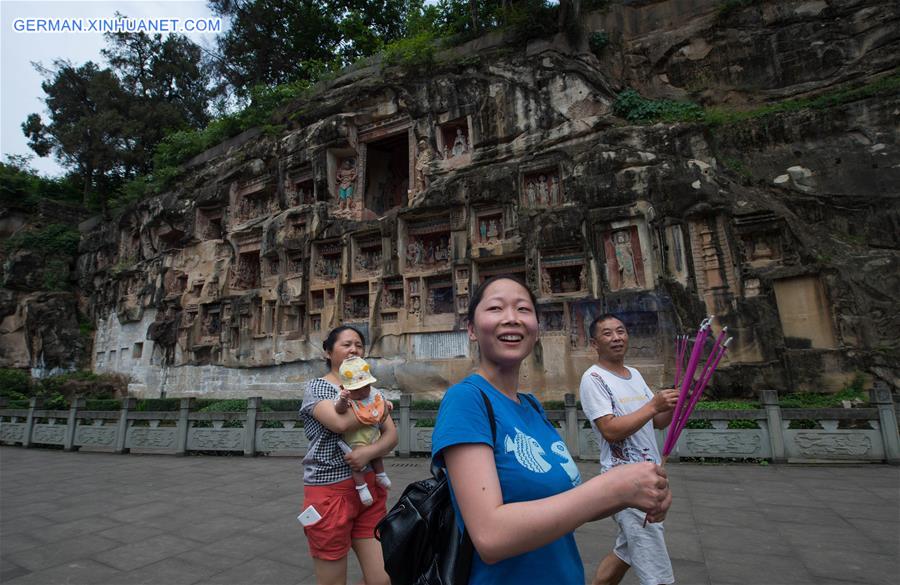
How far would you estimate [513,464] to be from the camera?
3.71ft

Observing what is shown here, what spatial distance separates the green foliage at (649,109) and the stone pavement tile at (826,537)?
10337mm

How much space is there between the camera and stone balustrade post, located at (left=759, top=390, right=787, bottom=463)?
6.31m

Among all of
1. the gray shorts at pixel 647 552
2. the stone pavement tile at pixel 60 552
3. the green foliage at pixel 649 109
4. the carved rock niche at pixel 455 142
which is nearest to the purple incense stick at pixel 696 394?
the gray shorts at pixel 647 552

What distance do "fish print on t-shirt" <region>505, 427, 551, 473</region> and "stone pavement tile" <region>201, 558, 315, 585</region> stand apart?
2.55 m

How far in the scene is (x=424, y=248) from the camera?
13914 millimetres

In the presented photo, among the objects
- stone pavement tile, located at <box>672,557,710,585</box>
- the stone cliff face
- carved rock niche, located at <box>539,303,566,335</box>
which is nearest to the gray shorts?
stone pavement tile, located at <box>672,557,710,585</box>

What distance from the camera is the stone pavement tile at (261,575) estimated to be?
3.00 metres

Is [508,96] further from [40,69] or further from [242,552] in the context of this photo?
[40,69]

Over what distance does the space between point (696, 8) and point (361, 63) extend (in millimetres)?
10900

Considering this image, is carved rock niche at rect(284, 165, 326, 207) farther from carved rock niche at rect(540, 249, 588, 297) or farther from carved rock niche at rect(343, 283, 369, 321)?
carved rock niche at rect(540, 249, 588, 297)

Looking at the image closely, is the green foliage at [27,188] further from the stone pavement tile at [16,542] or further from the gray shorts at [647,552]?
the gray shorts at [647,552]

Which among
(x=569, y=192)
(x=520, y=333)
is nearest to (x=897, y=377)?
(x=569, y=192)

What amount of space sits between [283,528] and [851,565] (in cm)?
428

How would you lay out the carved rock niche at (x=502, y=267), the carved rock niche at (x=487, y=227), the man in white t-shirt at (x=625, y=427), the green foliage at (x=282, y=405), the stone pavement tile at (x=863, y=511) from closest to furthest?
the man in white t-shirt at (x=625, y=427) < the stone pavement tile at (x=863, y=511) < the green foliage at (x=282, y=405) < the carved rock niche at (x=502, y=267) < the carved rock niche at (x=487, y=227)
